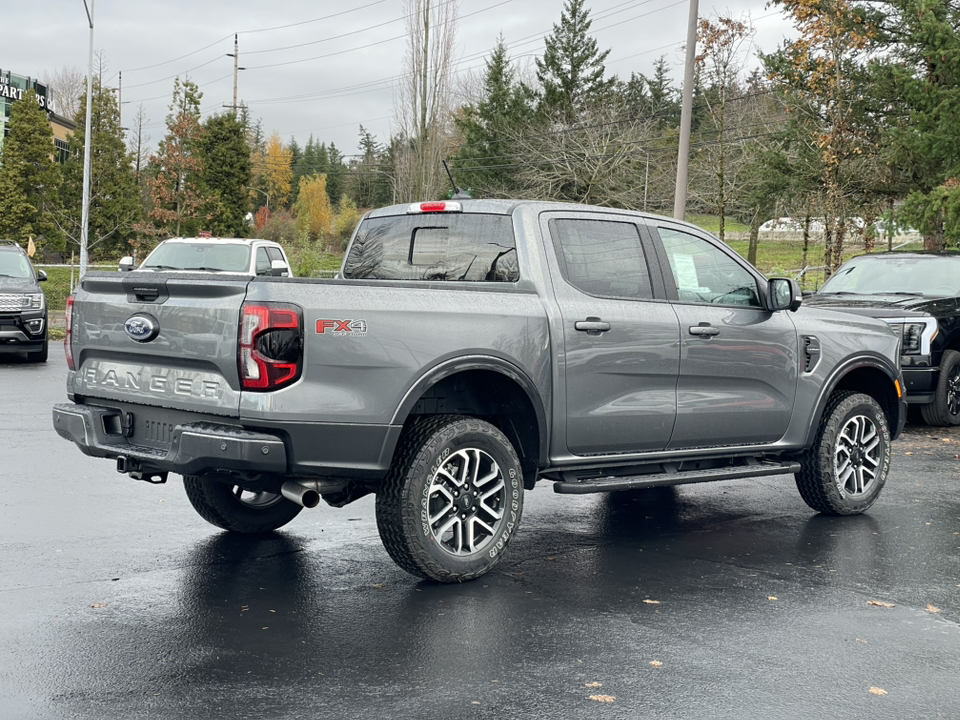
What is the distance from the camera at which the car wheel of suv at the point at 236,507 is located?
6.72 metres

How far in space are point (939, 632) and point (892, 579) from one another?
97 cm

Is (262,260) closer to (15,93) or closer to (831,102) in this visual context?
(831,102)

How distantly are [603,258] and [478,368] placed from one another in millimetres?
1308

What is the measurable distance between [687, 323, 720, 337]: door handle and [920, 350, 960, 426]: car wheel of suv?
6959 mm

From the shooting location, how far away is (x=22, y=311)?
17406 mm

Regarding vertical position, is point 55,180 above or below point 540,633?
above

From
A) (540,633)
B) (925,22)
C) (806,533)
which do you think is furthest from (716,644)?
(925,22)

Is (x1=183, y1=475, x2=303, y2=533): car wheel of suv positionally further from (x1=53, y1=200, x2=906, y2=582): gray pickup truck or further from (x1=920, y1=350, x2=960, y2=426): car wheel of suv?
(x1=920, y1=350, x2=960, y2=426): car wheel of suv

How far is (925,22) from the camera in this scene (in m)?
22.5

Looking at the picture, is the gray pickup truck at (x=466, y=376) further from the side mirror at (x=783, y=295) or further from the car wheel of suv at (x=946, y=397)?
the car wheel of suv at (x=946, y=397)

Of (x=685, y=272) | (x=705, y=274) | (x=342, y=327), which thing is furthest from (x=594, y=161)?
(x=342, y=327)

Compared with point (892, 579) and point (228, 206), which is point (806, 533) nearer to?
point (892, 579)

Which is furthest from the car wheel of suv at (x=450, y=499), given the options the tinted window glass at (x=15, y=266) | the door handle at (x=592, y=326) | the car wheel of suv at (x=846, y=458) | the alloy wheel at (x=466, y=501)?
the tinted window glass at (x=15, y=266)

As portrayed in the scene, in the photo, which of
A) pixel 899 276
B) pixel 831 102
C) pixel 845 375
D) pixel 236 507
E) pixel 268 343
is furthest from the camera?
pixel 831 102
